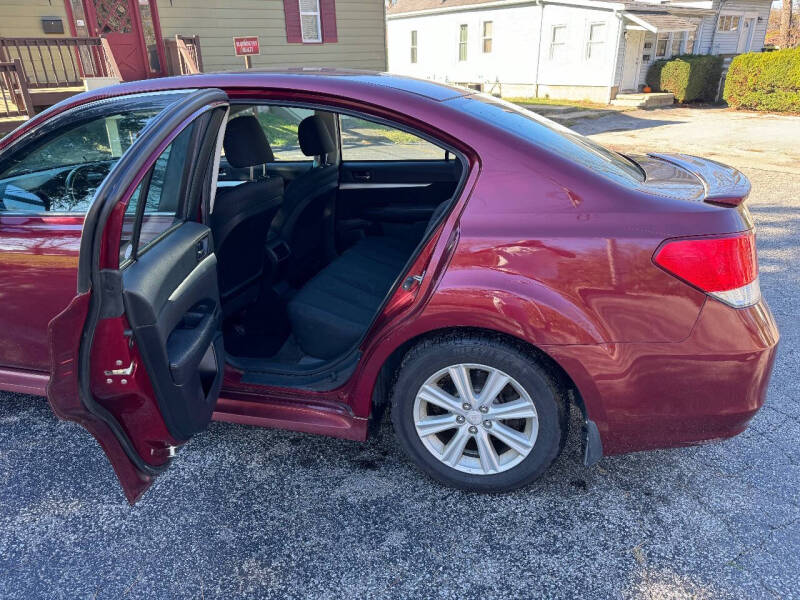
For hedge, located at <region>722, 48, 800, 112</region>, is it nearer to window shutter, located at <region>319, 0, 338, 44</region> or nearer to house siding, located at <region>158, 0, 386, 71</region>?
house siding, located at <region>158, 0, 386, 71</region>

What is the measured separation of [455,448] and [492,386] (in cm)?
33

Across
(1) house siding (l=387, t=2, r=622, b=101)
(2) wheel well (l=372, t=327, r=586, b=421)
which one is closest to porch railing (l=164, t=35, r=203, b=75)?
(2) wheel well (l=372, t=327, r=586, b=421)

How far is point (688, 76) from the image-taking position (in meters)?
19.0

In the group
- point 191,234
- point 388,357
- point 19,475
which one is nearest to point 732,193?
point 388,357

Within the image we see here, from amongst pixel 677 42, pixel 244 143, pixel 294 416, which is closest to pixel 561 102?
pixel 677 42

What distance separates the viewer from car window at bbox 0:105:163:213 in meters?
2.55

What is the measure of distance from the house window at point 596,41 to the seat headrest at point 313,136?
712 inches

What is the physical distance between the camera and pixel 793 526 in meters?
2.26

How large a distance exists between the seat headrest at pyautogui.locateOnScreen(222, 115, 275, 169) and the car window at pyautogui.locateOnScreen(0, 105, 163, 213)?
0.52 m

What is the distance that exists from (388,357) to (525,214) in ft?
2.55

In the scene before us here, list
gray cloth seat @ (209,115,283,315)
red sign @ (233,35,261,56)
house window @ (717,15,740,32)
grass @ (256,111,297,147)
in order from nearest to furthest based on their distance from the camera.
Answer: gray cloth seat @ (209,115,283,315), grass @ (256,111,297,147), red sign @ (233,35,261,56), house window @ (717,15,740,32)

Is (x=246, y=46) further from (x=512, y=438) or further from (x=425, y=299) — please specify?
(x=512, y=438)

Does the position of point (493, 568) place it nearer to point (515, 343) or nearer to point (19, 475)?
point (515, 343)

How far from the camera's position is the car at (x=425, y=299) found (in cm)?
196
